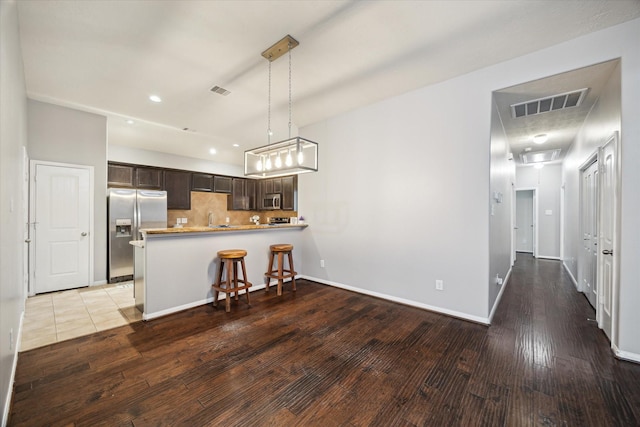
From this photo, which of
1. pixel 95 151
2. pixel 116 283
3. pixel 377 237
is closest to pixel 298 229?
pixel 377 237

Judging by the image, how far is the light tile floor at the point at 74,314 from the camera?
→ 2.55m

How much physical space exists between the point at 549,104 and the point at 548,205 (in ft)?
16.8

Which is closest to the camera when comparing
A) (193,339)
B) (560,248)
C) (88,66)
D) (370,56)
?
(193,339)

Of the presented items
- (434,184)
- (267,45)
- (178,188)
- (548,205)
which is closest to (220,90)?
(267,45)

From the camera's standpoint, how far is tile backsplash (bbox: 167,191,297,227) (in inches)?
249

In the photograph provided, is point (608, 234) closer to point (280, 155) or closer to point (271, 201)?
point (280, 155)

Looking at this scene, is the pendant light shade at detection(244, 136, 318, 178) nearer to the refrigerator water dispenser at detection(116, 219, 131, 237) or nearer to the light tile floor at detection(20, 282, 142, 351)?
the light tile floor at detection(20, 282, 142, 351)

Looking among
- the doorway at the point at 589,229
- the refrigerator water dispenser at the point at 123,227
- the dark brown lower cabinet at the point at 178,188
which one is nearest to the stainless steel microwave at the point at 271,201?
the dark brown lower cabinet at the point at 178,188

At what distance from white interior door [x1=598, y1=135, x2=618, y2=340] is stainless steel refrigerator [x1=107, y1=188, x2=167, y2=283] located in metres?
6.53

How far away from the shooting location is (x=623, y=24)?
216 cm

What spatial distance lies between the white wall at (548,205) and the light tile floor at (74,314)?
9.15m

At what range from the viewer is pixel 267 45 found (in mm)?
2473

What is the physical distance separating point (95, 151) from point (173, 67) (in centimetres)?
262

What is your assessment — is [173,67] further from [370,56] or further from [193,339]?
[193,339]
